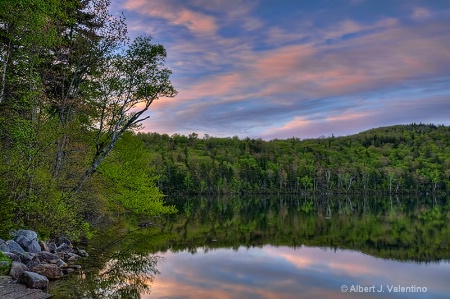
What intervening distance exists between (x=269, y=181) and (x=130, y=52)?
483 ft

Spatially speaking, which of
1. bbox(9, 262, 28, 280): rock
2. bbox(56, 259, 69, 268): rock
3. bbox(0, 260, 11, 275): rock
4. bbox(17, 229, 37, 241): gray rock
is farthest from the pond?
bbox(17, 229, 37, 241): gray rock

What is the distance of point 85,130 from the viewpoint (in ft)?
99.3

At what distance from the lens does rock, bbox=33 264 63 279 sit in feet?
57.4

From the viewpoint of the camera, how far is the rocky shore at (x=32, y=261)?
605 inches

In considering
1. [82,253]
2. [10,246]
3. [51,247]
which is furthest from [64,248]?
[10,246]

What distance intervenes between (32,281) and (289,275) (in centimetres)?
1427

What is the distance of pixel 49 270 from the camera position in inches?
700

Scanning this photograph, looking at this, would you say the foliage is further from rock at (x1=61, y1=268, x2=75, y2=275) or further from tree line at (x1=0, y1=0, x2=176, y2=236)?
rock at (x1=61, y1=268, x2=75, y2=275)

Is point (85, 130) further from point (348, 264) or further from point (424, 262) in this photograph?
point (424, 262)

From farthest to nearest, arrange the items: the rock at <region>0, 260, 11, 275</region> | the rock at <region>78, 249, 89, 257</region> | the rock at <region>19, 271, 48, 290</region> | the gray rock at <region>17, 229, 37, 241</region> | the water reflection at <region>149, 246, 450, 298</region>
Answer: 1. the rock at <region>78, 249, 89, 257</region>
2. the water reflection at <region>149, 246, 450, 298</region>
3. the gray rock at <region>17, 229, 37, 241</region>
4. the rock at <region>0, 260, 11, 275</region>
5. the rock at <region>19, 271, 48, 290</region>

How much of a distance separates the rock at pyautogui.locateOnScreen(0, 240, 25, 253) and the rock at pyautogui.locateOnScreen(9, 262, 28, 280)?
1.36 meters

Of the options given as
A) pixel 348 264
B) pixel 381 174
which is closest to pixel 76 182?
pixel 348 264

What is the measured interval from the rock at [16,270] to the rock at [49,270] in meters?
1.40

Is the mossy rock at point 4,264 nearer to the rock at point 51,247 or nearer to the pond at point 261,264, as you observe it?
the pond at point 261,264
